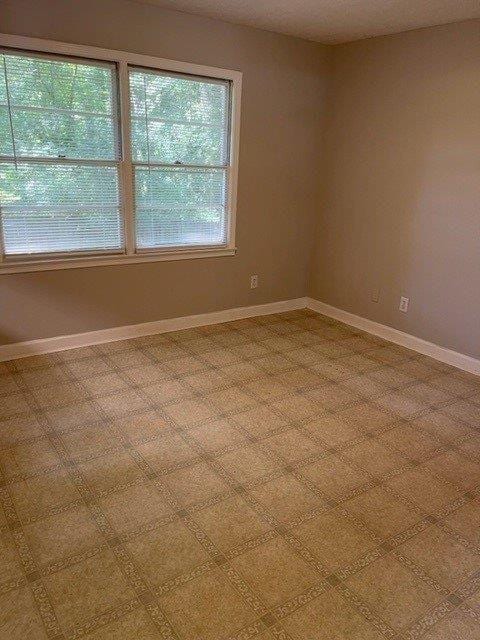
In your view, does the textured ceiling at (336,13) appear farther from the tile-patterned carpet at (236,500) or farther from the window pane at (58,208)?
the tile-patterned carpet at (236,500)

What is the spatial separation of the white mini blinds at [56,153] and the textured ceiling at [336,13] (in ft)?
2.52

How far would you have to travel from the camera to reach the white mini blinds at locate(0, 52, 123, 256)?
293cm

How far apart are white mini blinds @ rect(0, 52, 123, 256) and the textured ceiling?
769mm

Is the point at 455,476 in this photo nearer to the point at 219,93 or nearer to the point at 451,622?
the point at 451,622

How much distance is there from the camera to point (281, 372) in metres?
3.33

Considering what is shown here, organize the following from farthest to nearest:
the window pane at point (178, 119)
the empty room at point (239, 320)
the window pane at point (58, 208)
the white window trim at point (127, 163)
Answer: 1. the window pane at point (178, 119)
2. the window pane at point (58, 208)
3. the white window trim at point (127, 163)
4. the empty room at point (239, 320)

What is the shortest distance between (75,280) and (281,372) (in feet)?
5.54

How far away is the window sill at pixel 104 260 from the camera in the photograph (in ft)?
10.5

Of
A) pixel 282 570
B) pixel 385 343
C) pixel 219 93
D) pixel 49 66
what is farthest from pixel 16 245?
pixel 385 343

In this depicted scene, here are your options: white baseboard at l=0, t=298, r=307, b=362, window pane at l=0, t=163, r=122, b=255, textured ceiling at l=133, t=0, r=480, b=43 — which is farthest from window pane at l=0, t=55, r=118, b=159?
white baseboard at l=0, t=298, r=307, b=362

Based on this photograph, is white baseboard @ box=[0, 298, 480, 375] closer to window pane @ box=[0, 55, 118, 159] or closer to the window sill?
the window sill

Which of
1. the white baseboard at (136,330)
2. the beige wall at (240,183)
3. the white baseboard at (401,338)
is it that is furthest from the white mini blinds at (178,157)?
the white baseboard at (401,338)

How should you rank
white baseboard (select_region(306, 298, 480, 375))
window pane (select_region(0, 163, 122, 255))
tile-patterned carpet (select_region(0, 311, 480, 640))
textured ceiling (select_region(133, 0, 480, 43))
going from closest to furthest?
1. tile-patterned carpet (select_region(0, 311, 480, 640))
2. textured ceiling (select_region(133, 0, 480, 43))
3. window pane (select_region(0, 163, 122, 255))
4. white baseboard (select_region(306, 298, 480, 375))

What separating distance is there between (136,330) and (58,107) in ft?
5.69
